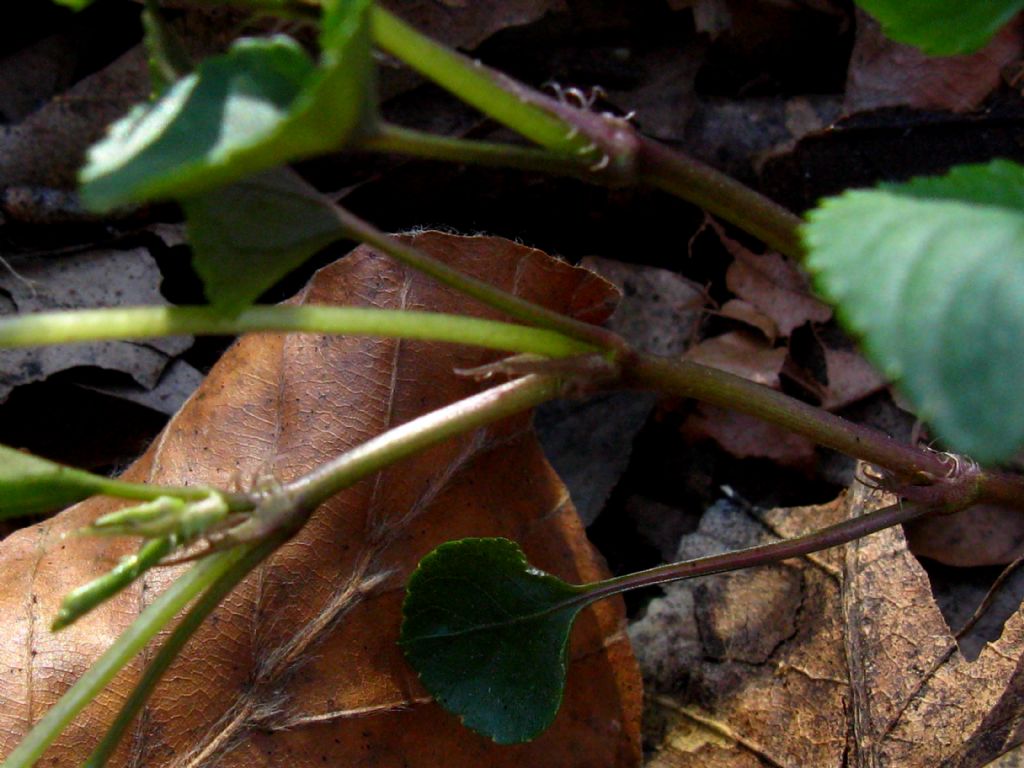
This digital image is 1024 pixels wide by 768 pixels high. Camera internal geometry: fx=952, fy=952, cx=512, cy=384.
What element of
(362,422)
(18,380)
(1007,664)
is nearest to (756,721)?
(1007,664)

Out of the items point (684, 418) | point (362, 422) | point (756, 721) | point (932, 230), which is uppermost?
point (932, 230)


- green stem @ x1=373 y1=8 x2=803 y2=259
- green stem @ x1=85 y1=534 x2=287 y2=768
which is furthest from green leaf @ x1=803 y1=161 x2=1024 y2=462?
green stem @ x1=85 y1=534 x2=287 y2=768

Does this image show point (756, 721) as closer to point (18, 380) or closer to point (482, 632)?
point (482, 632)

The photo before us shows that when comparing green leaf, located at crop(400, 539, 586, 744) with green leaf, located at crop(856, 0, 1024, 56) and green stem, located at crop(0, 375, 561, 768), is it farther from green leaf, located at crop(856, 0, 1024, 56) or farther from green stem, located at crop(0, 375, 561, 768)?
green leaf, located at crop(856, 0, 1024, 56)

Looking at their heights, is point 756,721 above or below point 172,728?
below

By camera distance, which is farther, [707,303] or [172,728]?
[707,303]

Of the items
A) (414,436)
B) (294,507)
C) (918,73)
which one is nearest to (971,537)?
(918,73)

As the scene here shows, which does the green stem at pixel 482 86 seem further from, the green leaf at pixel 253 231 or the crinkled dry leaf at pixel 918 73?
the crinkled dry leaf at pixel 918 73
